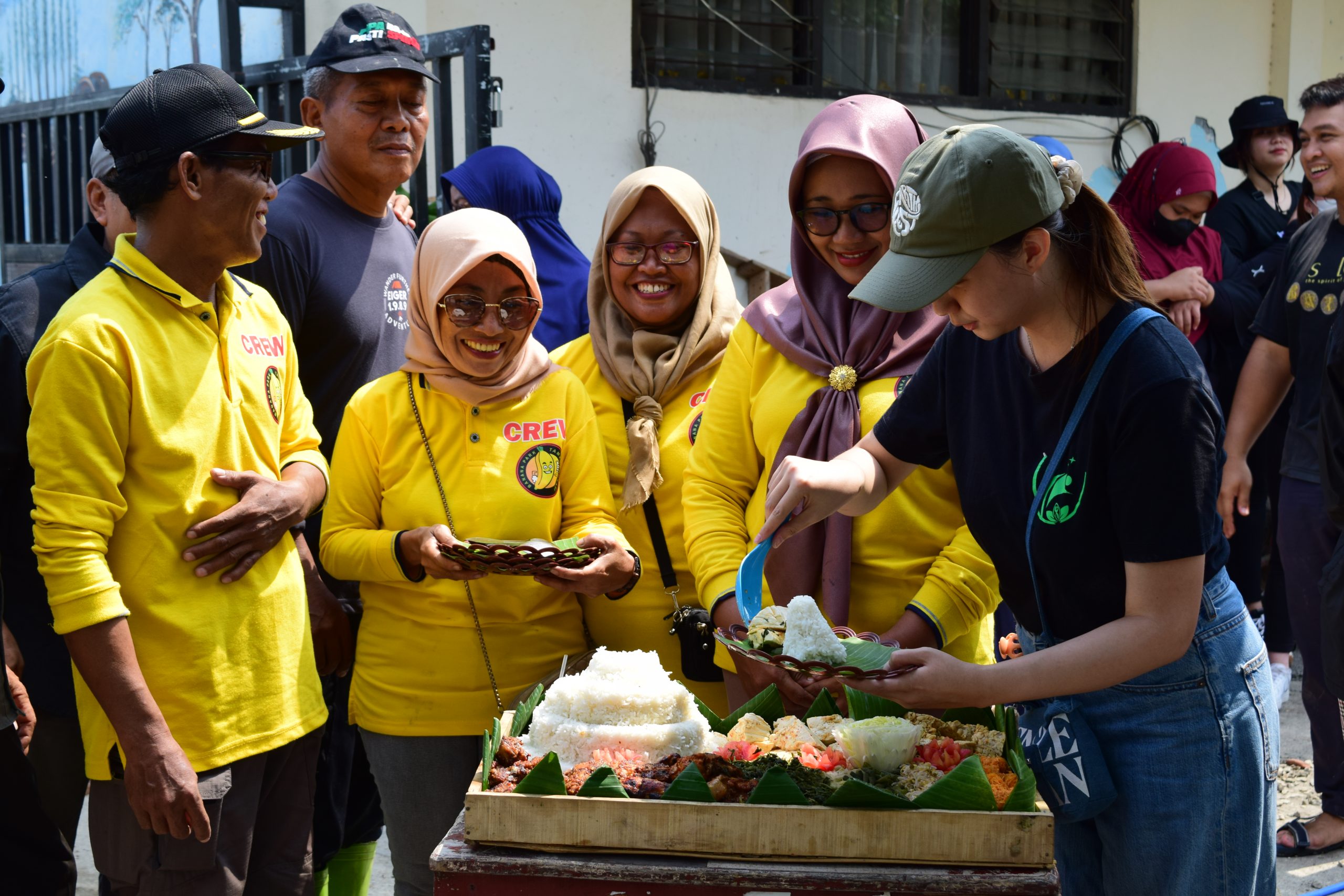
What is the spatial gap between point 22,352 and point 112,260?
0.32 meters

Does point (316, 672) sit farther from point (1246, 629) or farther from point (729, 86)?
point (729, 86)

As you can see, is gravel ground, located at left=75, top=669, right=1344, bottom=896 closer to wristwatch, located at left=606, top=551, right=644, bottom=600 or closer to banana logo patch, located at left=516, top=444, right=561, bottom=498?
wristwatch, located at left=606, top=551, right=644, bottom=600

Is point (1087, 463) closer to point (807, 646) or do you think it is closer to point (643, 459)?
point (807, 646)

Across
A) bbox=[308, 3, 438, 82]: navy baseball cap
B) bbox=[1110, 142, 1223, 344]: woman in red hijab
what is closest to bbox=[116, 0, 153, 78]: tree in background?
bbox=[308, 3, 438, 82]: navy baseball cap

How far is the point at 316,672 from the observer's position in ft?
8.87

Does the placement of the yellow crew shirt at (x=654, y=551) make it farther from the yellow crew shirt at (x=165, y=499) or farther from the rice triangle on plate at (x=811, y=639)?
the rice triangle on plate at (x=811, y=639)

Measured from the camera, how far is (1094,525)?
193 centimetres

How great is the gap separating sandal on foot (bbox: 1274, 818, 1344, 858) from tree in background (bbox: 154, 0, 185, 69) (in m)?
5.58

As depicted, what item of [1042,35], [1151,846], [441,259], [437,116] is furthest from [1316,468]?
[1042,35]

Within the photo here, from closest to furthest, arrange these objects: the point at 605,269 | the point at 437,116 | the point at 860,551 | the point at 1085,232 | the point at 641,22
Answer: the point at 1085,232 < the point at 860,551 < the point at 605,269 < the point at 437,116 < the point at 641,22

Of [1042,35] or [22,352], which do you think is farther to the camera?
[1042,35]

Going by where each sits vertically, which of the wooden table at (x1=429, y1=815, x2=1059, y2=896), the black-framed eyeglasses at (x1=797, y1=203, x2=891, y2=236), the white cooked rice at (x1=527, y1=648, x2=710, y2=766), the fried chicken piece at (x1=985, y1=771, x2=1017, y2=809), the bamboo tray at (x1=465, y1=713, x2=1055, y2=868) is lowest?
the wooden table at (x1=429, y1=815, x2=1059, y2=896)

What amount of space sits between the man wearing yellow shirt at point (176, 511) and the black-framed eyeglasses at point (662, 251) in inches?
35.3

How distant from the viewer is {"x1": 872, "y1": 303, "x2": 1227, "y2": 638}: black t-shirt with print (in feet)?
5.99
